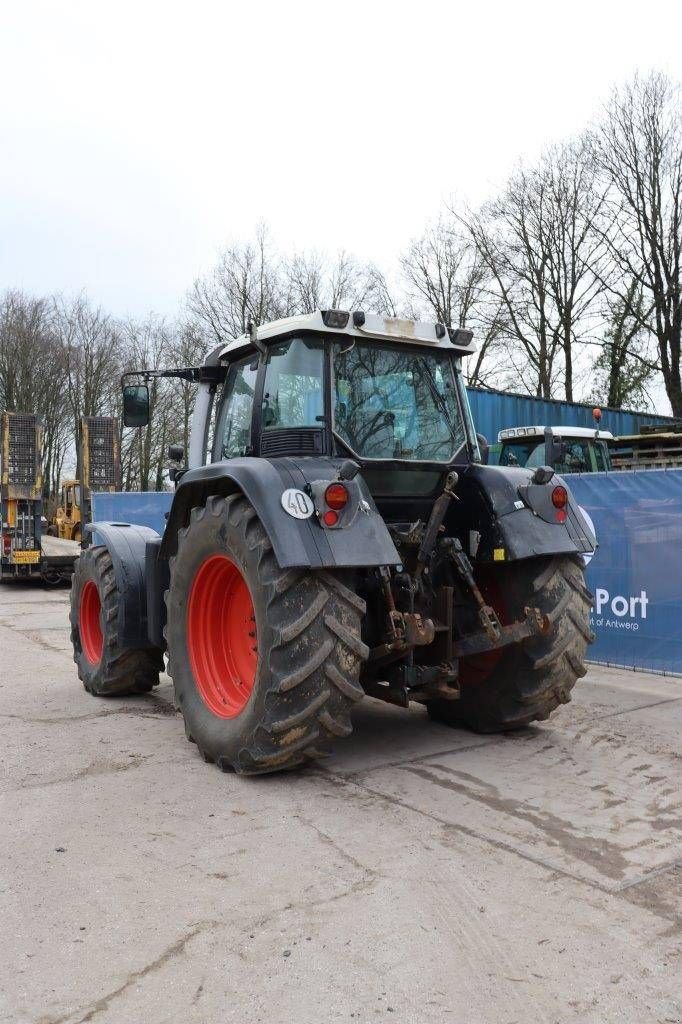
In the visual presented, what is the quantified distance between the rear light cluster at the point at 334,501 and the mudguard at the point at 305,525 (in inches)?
1.9

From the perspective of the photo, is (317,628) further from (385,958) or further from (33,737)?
(33,737)

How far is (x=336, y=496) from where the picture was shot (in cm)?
408

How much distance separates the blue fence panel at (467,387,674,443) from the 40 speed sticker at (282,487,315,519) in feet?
37.5

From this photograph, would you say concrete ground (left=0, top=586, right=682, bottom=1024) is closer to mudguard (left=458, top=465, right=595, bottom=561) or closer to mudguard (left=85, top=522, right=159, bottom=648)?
mudguard (left=85, top=522, right=159, bottom=648)

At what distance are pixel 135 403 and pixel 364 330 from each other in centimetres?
197

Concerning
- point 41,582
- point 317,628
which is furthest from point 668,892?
point 41,582

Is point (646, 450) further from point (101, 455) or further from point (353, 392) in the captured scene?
point (353, 392)

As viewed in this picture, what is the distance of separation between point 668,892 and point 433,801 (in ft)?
3.86

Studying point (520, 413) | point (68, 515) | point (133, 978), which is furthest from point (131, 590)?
point (68, 515)

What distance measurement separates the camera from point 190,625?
16.3ft

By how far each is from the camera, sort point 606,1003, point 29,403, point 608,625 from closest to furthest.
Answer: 1. point 606,1003
2. point 608,625
3. point 29,403

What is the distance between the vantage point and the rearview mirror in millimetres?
5832

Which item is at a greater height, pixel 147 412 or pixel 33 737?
pixel 147 412

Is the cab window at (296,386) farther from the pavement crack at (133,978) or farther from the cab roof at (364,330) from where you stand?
the pavement crack at (133,978)
